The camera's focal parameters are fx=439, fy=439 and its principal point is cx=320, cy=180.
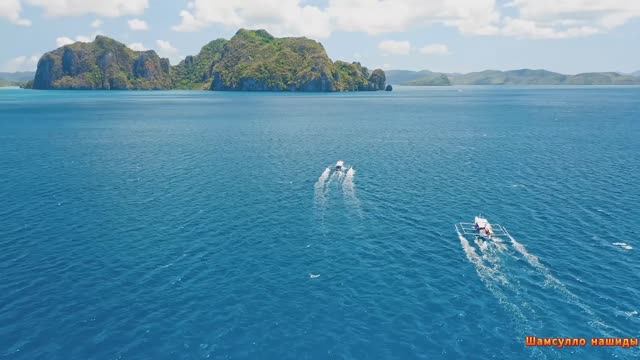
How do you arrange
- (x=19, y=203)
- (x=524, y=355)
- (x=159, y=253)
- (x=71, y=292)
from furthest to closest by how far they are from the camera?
(x=19, y=203), (x=159, y=253), (x=71, y=292), (x=524, y=355)

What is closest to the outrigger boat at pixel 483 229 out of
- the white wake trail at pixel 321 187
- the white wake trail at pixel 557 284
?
the white wake trail at pixel 557 284

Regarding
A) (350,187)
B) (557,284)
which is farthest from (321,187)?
(557,284)

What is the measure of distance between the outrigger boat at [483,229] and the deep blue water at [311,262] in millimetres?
3146

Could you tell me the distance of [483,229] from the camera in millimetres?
83312

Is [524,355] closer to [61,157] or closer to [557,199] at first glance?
[557,199]

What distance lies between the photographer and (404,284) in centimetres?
6750

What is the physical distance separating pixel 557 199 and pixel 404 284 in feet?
194

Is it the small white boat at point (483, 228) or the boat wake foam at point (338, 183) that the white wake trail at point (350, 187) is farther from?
the small white boat at point (483, 228)

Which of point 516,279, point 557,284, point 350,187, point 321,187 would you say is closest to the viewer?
point 557,284

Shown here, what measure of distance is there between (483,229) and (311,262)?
33.9m

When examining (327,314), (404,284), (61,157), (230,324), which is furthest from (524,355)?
(61,157)

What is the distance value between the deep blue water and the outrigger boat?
3.15m

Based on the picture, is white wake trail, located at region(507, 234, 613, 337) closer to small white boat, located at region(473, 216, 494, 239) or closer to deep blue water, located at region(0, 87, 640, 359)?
deep blue water, located at region(0, 87, 640, 359)

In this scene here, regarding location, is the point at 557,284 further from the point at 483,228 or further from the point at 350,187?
the point at 350,187
